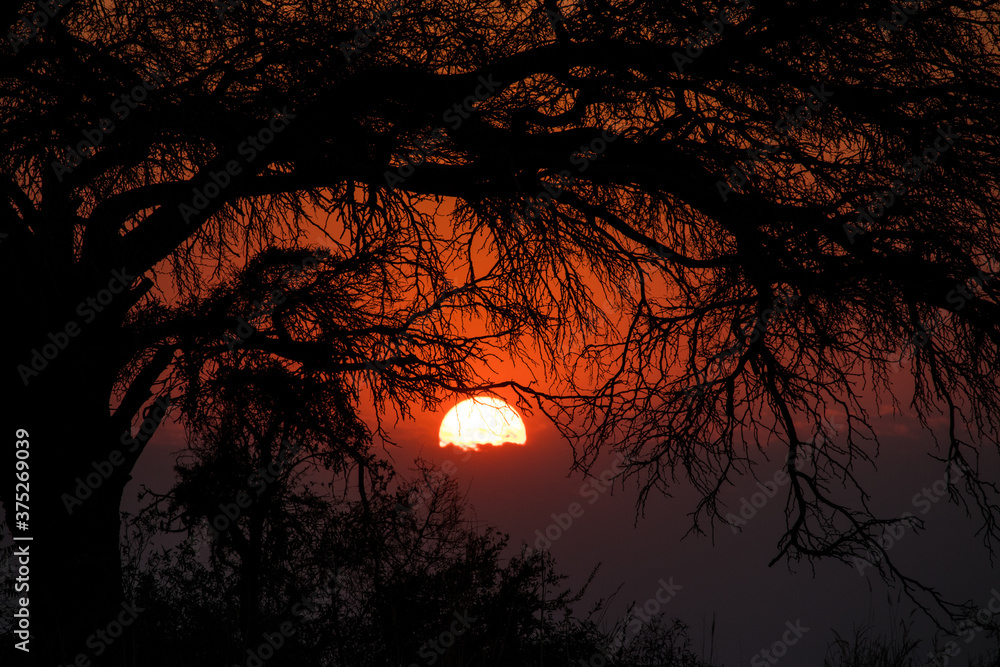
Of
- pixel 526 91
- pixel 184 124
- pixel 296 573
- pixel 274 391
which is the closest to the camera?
pixel 184 124

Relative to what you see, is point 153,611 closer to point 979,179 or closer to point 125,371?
point 125,371

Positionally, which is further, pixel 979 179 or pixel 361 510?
pixel 361 510

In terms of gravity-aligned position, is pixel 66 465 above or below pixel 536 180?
below

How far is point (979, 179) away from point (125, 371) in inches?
360

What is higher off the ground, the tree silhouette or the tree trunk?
the tree silhouette

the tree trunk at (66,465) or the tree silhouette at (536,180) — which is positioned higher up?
the tree silhouette at (536,180)

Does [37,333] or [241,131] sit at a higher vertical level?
[241,131]

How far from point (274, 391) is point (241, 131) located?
11.0ft

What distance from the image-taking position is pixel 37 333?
287 inches

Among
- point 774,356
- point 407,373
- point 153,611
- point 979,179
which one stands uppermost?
point 979,179

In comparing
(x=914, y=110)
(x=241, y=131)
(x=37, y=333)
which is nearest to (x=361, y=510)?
(x=37, y=333)

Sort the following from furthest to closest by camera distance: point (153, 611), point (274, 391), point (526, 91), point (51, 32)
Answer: point (274, 391), point (526, 91), point (51, 32), point (153, 611)

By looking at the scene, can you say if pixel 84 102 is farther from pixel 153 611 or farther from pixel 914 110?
pixel 914 110

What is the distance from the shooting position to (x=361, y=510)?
28.1ft
